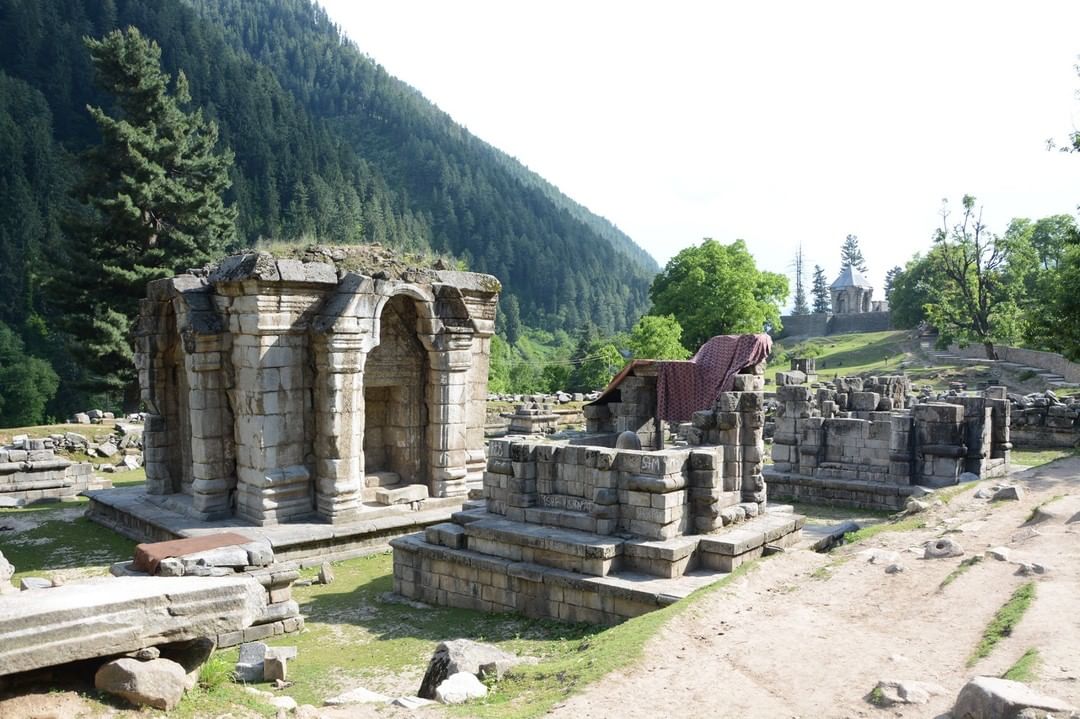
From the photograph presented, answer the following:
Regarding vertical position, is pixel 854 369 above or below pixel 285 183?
below

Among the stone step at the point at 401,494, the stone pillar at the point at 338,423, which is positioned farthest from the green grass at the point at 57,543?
the stone step at the point at 401,494

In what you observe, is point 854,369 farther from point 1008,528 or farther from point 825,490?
point 1008,528

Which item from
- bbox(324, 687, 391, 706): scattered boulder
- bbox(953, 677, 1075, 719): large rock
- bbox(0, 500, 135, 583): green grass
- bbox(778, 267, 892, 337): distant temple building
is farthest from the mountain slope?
bbox(953, 677, 1075, 719): large rock

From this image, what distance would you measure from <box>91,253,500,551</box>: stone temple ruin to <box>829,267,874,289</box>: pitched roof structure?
71533 mm

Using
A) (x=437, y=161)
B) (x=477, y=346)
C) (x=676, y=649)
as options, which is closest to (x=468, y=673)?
(x=676, y=649)

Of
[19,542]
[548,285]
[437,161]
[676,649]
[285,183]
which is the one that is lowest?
[19,542]

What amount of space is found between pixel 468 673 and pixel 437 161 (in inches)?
4452

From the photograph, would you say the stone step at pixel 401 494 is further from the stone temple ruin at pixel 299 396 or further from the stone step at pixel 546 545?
the stone step at pixel 546 545

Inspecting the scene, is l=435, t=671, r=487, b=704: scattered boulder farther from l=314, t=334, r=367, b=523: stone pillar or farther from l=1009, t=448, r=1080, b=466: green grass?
l=1009, t=448, r=1080, b=466: green grass

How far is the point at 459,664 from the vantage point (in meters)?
6.47

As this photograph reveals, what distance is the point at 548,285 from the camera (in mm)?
106562

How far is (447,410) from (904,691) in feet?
34.2

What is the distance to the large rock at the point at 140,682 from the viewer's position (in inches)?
189

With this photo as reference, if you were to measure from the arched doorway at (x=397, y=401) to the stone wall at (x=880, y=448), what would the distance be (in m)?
7.80
